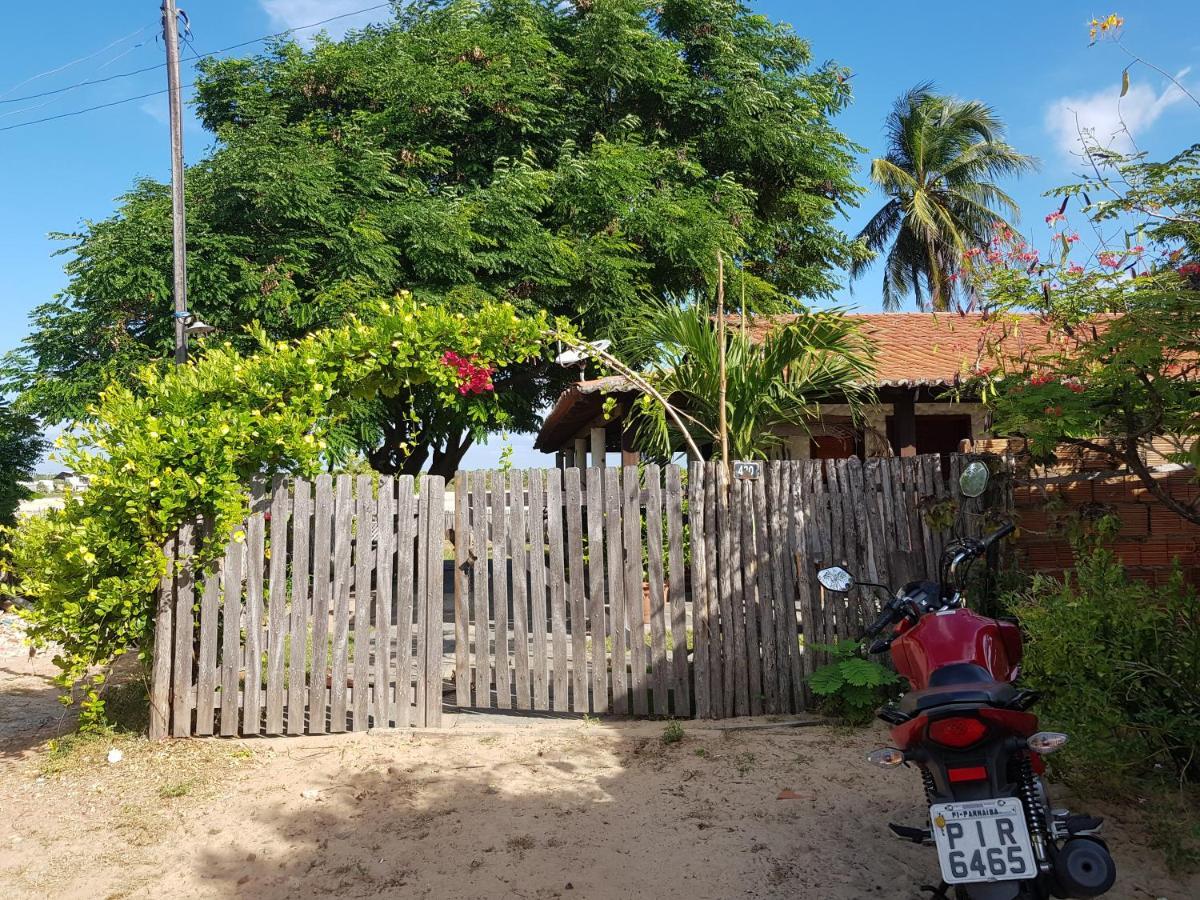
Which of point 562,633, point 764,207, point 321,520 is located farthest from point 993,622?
point 764,207

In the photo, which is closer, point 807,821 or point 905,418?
point 807,821

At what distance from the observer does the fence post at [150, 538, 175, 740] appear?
4.94m

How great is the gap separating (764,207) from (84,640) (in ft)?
48.3

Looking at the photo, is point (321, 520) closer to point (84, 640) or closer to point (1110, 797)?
point (84, 640)

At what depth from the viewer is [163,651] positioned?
4973 mm

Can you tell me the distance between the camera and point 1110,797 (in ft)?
12.1

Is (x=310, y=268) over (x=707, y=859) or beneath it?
over

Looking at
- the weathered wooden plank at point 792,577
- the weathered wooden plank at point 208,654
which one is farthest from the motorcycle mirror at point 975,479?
the weathered wooden plank at point 208,654

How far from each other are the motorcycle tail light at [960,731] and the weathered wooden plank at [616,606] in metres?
3.00

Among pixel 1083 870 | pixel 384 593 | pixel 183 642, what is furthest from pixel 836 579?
pixel 183 642

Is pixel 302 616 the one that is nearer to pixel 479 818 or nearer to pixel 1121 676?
pixel 479 818

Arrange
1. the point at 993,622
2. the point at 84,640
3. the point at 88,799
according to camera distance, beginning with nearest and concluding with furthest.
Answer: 1. the point at 993,622
2. the point at 88,799
3. the point at 84,640

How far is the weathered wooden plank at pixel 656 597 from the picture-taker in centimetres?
516

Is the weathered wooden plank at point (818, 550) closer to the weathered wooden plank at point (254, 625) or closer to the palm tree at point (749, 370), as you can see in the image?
the palm tree at point (749, 370)
